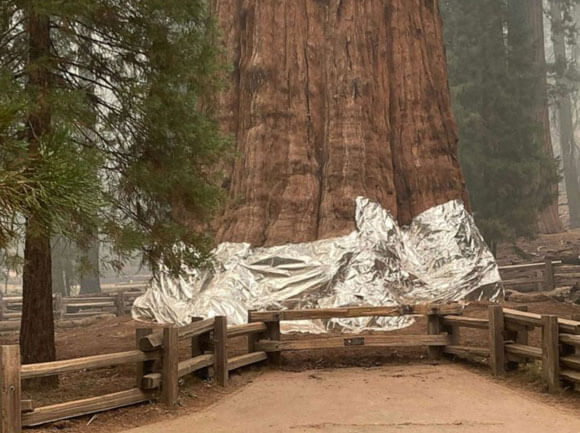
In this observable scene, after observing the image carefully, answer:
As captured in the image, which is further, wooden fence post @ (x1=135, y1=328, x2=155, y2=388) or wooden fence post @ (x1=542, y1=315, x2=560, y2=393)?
wooden fence post @ (x1=542, y1=315, x2=560, y2=393)

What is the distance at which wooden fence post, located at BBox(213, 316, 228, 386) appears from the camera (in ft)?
31.0

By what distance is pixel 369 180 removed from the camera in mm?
14344

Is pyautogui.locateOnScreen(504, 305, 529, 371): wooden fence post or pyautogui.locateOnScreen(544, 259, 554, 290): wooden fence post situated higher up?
pyautogui.locateOnScreen(544, 259, 554, 290): wooden fence post

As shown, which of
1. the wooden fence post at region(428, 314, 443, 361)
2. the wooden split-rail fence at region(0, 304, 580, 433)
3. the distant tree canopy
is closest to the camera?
the wooden split-rail fence at region(0, 304, 580, 433)

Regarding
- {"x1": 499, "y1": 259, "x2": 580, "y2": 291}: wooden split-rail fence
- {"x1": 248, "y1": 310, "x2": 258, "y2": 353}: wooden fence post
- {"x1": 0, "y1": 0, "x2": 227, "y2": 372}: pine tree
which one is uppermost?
{"x1": 0, "y1": 0, "x2": 227, "y2": 372}: pine tree

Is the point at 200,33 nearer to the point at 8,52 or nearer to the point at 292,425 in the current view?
the point at 8,52

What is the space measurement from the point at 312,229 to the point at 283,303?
5.94 feet

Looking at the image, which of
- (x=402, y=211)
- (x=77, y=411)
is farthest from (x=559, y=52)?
(x=77, y=411)

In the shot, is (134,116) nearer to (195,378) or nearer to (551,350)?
(195,378)

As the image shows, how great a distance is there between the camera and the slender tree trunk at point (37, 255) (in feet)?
25.8

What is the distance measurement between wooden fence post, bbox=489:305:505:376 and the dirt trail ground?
1.07 ft

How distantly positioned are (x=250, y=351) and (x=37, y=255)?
3.49 meters

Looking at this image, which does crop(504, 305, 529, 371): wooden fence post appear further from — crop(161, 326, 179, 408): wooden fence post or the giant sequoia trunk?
the giant sequoia trunk

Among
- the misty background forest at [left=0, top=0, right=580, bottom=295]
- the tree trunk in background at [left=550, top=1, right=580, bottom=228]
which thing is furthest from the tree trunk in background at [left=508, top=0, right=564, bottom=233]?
the tree trunk in background at [left=550, top=1, right=580, bottom=228]
